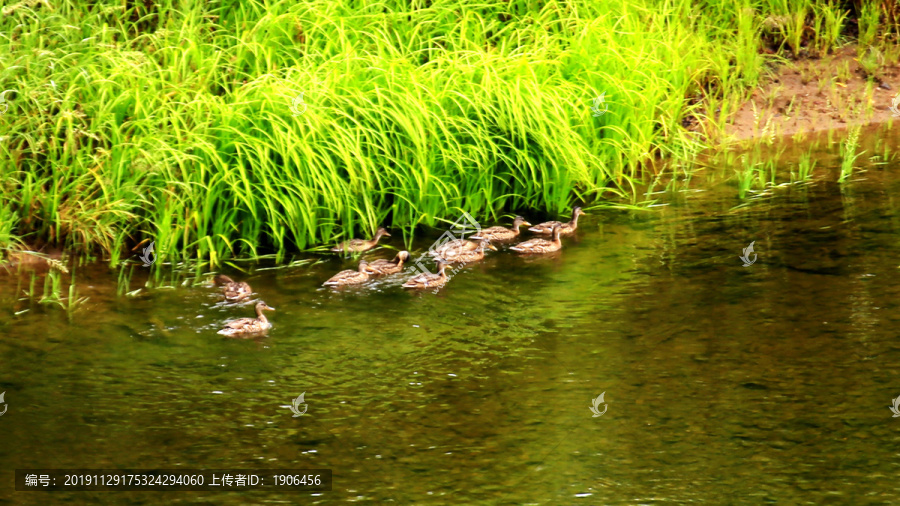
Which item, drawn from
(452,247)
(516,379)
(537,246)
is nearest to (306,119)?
(452,247)

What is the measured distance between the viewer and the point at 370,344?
793 cm

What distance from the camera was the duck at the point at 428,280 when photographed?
9.06 m

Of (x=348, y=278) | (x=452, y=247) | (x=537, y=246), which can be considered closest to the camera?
(x=348, y=278)

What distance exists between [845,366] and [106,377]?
465 centimetres

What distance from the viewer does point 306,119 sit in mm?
9883

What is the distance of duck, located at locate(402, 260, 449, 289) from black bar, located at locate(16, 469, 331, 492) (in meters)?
2.97

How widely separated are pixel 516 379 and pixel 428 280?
1.97 metres

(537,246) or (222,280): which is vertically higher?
(222,280)

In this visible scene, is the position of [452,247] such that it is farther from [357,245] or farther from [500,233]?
[357,245]

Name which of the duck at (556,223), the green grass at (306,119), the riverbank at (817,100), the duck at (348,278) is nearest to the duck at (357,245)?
the green grass at (306,119)

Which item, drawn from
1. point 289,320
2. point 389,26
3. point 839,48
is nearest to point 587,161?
point 389,26

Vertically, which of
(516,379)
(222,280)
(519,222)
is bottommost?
(516,379)

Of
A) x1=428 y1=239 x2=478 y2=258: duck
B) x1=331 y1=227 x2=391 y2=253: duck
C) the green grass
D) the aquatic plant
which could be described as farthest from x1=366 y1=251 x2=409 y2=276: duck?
the aquatic plant

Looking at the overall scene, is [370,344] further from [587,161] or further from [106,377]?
[587,161]
